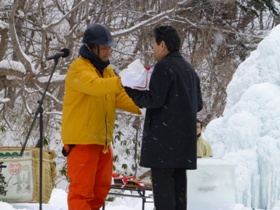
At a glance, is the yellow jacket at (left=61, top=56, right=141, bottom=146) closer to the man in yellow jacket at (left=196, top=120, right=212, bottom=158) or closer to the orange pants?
the orange pants

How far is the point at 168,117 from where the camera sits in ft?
13.4

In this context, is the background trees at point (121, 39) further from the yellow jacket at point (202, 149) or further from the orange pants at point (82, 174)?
the orange pants at point (82, 174)

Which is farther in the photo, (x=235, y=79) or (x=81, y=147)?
(x=235, y=79)

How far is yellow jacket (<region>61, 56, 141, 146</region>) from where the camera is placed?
4246mm

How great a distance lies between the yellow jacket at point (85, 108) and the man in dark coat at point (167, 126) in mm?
270

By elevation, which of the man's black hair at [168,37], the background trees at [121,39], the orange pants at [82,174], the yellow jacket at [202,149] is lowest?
the orange pants at [82,174]

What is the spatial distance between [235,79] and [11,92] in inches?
249

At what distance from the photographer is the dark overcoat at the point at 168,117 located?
4066 millimetres

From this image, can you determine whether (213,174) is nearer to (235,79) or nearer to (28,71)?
(235,79)

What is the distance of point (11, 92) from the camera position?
46.3 feet

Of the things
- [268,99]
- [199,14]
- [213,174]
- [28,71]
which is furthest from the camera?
[199,14]

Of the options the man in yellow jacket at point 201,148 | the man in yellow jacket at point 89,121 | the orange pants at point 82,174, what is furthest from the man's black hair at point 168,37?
the man in yellow jacket at point 201,148

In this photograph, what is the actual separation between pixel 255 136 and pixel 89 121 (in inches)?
167

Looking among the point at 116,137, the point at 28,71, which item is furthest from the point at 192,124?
the point at 116,137
